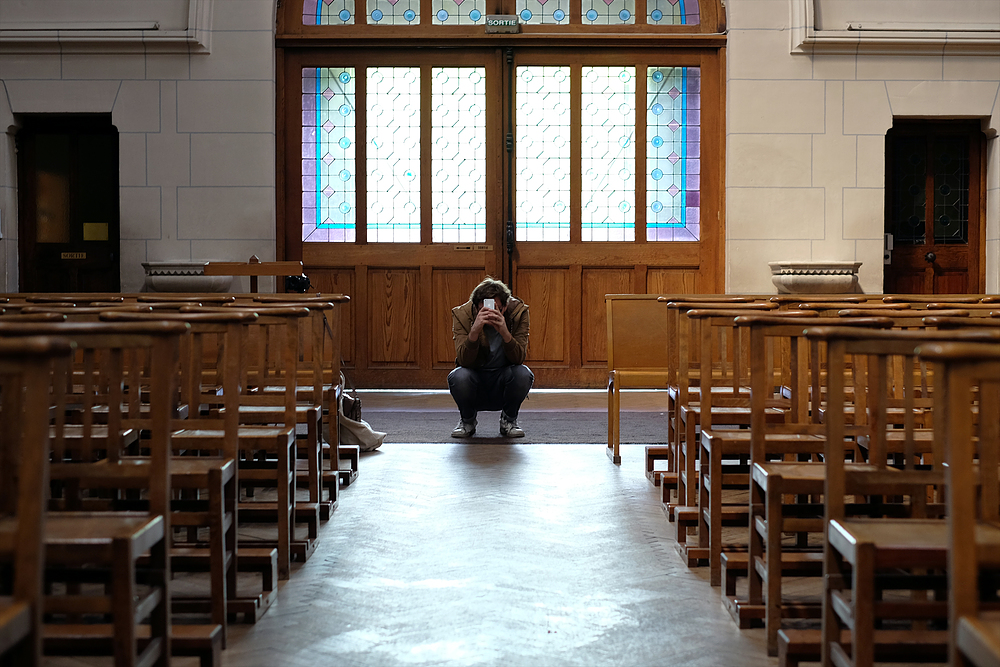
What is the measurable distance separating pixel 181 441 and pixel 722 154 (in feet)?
18.9

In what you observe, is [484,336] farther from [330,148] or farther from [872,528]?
[872,528]

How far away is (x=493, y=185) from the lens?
24.0 feet

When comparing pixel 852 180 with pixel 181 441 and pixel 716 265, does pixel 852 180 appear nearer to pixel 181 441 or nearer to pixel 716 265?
pixel 716 265

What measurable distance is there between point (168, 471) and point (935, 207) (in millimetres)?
7250

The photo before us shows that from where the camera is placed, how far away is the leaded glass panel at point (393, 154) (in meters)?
7.32

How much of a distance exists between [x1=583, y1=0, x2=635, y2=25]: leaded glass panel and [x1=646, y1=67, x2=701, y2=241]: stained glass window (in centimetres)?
47

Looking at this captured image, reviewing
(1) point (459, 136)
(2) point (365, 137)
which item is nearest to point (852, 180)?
(1) point (459, 136)

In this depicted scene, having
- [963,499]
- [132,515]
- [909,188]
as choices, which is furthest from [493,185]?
[963,499]

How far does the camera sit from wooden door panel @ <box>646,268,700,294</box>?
7.36 m

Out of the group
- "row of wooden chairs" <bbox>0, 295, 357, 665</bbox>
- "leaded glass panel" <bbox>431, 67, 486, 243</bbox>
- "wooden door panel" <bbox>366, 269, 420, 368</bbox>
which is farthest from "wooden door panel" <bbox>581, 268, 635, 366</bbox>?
"row of wooden chairs" <bbox>0, 295, 357, 665</bbox>

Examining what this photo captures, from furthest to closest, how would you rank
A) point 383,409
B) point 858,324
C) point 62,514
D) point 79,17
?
1. point 79,17
2. point 383,409
3. point 858,324
4. point 62,514

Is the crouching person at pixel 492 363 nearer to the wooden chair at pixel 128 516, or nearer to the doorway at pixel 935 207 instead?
the wooden chair at pixel 128 516

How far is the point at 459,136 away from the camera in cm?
735

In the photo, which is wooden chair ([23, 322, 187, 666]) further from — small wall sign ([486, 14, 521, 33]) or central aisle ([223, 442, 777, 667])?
small wall sign ([486, 14, 521, 33])
